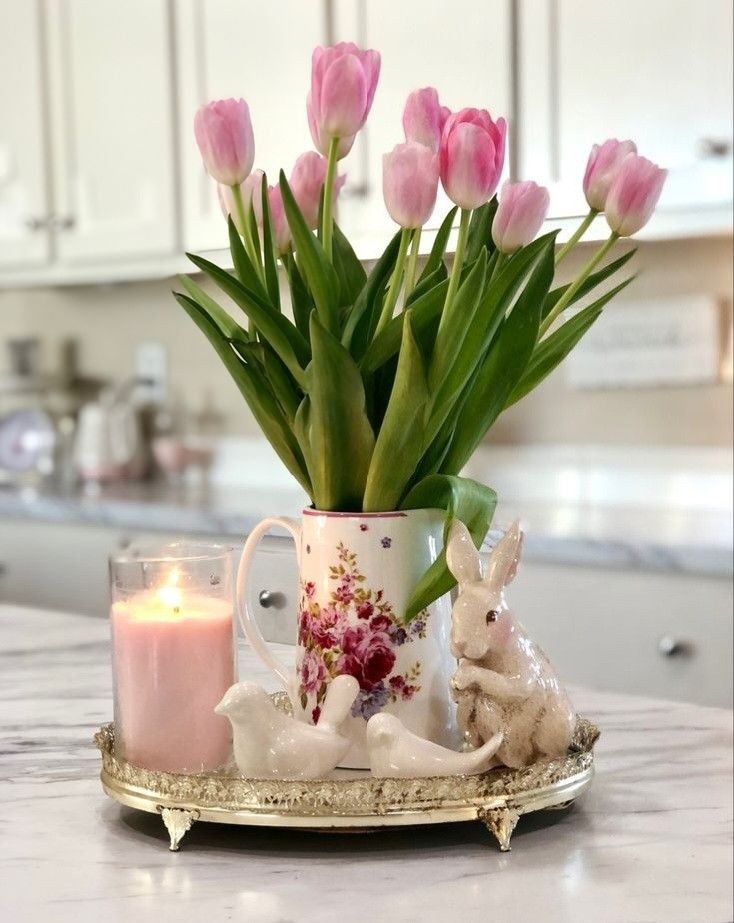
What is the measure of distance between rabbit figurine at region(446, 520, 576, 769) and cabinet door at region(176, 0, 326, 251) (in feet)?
6.08

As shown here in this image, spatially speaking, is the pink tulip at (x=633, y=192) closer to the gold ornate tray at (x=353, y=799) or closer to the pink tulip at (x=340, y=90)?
the pink tulip at (x=340, y=90)

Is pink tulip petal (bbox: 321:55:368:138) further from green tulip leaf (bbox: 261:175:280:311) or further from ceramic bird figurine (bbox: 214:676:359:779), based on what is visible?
ceramic bird figurine (bbox: 214:676:359:779)

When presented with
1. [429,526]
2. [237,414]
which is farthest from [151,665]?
[237,414]

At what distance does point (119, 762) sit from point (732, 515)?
1.72 metres

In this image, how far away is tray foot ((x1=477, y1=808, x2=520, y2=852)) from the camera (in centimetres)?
64

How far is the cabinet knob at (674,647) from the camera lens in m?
1.82

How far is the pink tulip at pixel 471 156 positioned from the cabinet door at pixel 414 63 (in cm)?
158

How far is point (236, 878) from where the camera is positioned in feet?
2.01

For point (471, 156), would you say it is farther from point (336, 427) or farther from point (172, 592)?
point (172, 592)

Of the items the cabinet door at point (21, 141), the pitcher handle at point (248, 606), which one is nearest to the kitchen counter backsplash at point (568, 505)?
the cabinet door at point (21, 141)

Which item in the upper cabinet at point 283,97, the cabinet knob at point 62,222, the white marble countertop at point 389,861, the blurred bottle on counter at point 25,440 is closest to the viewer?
the white marble countertop at point 389,861

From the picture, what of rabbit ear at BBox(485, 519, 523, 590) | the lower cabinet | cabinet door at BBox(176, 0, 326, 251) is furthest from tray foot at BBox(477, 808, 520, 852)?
cabinet door at BBox(176, 0, 326, 251)

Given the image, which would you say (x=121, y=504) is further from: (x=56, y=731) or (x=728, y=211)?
(x=56, y=731)

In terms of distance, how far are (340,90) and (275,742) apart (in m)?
0.35
